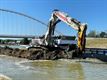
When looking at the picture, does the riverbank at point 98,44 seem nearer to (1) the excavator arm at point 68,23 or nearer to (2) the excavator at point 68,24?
(2) the excavator at point 68,24

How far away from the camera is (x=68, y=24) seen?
162ft

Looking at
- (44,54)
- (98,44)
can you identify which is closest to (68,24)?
(44,54)

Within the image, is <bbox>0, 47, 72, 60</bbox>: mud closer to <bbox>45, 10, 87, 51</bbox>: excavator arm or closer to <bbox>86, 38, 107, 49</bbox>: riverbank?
<bbox>45, 10, 87, 51</bbox>: excavator arm

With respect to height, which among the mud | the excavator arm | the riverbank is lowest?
the mud

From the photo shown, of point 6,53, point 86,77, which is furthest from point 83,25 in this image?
point 6,53

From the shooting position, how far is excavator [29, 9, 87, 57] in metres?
44.3

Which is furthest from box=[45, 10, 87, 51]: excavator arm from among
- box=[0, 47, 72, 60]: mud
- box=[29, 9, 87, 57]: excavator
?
box=[0, 47, 72, 60]: mud

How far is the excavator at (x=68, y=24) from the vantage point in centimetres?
4434

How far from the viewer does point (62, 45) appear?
57531 millimetres

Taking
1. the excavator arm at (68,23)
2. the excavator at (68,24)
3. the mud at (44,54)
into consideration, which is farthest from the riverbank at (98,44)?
the mud at (44,54)

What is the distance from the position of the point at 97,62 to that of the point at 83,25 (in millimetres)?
5021

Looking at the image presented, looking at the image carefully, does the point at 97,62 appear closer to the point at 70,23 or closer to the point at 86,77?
the point at 70,23

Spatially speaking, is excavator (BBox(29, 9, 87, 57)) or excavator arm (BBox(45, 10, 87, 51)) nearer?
excavator arm (BBox(45, 10, 87, 51))

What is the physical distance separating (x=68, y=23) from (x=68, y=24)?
0.46 ft
